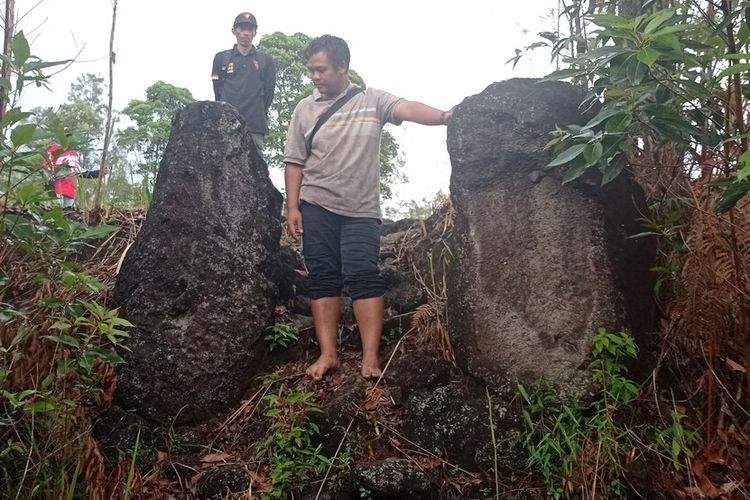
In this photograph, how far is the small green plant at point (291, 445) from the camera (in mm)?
2924

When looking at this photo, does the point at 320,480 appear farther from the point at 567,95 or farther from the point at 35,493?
the point at 567,95

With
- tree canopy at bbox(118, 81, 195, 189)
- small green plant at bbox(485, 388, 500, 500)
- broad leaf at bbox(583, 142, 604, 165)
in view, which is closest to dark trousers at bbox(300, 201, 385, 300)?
small green plant at bbox(485, 388, 500, 500)

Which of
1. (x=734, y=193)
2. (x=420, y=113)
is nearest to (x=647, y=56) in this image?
(x=734, y=193)

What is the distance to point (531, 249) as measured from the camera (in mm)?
3305

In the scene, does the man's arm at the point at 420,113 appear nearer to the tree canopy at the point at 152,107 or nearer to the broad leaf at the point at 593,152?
the broad leaf at the point at 593,152

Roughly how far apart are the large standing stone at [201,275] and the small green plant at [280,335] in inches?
3.4

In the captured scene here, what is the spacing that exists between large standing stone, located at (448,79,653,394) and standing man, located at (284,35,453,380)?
1.39 ft

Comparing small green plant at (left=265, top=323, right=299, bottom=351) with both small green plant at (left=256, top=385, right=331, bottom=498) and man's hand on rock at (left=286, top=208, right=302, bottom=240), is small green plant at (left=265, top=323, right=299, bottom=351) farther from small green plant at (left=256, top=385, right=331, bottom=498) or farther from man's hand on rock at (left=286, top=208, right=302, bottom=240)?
man's hand on rock at (left=286, top=208, right=302, bottom=240)

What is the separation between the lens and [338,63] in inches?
152

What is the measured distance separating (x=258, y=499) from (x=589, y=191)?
2384mm

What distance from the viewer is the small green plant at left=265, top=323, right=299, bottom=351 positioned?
379 cm

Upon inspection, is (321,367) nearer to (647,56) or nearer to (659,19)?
(647,56)

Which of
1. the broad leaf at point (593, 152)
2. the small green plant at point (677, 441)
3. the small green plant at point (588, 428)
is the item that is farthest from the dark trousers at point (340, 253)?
the small green plant at point (677, 441)

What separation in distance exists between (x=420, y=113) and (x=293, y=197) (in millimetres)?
1003
